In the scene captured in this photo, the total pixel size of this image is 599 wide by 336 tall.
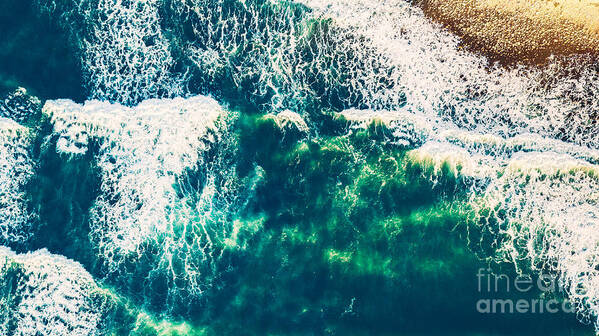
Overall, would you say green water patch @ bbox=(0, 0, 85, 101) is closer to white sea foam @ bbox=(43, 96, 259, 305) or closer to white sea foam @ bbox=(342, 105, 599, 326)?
white sea foam @ bbox=(43, 96, 259, 305)

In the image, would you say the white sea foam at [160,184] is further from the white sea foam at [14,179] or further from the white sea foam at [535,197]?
the white sea foam at [535,197]

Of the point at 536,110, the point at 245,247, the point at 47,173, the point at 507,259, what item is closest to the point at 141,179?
the point at 47,173

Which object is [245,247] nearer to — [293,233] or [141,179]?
[293,233]

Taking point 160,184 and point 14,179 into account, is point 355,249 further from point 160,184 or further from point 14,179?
point 14,179

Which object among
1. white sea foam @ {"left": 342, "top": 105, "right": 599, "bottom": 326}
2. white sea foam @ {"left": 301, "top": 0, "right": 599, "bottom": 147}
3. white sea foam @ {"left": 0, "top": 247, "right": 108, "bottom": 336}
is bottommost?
white sea foam @ {"left": 0, "top": 247, "right": 108, "bottom": 336}

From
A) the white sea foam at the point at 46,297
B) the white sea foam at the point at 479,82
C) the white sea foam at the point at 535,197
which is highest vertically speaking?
the white sea foam at the point at 479,82

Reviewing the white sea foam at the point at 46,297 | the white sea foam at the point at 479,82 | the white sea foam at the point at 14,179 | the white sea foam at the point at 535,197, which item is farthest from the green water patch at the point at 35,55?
the white sea foam at the point at 535,197

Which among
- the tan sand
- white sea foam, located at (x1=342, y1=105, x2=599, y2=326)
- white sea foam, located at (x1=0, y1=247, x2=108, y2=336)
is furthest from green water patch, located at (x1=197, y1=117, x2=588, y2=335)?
the tan sand

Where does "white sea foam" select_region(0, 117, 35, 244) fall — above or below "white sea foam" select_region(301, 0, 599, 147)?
below
